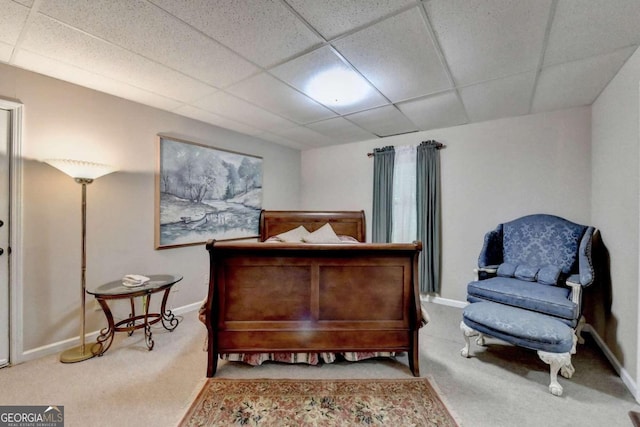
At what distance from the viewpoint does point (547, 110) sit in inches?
122

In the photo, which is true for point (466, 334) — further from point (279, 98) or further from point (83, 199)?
point (83, 199)

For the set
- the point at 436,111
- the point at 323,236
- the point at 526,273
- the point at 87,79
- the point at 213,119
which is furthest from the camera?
the point at 323,236

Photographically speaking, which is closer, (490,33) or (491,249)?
(490,33)

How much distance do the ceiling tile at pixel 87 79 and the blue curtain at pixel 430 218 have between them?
3.37 meters

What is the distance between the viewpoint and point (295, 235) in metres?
3.75

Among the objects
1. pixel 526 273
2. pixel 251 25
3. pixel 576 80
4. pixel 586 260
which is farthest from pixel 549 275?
pixel 251 25

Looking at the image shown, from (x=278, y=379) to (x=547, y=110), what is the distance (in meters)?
4.03

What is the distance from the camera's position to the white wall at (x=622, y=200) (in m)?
1.94

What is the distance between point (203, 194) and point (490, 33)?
3.45 metres

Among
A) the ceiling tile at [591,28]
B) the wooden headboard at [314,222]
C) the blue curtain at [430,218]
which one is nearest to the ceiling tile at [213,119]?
the wooden headboard at [314,222]

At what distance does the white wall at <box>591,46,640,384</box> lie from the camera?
6.38ft

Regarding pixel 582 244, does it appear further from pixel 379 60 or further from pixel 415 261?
pixel 379 60

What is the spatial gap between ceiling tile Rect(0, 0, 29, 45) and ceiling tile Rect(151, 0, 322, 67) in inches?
34.4

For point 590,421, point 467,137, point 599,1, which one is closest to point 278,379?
point 590,421
